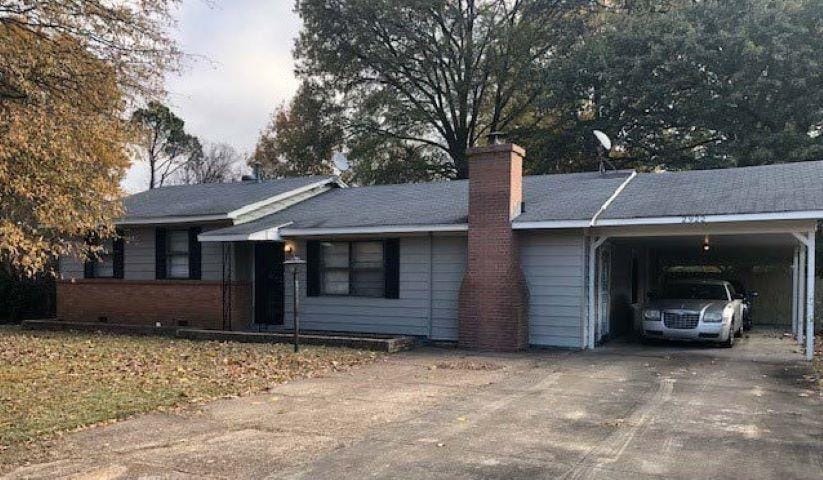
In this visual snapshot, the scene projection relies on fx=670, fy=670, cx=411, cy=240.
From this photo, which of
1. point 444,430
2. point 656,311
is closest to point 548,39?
point 656,311

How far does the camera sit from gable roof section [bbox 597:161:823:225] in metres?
10.9

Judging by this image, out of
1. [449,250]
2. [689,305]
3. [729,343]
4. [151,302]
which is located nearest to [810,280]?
[689,305]

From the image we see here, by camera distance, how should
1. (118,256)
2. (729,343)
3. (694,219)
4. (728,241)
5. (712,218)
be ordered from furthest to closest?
1. (118,256)
2. (728,241)
3. (729,343)
4. (694,219)
5. (712,218)

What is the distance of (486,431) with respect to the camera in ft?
21.6

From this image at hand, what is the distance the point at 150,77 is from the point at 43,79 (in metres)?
1.66

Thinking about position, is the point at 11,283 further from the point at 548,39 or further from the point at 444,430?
the point at 548,39

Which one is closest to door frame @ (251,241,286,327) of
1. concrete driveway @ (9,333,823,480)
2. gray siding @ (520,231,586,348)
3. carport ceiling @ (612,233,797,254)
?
gray siding @ (520,231,586,348)

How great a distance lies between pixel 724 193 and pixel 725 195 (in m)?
0.21

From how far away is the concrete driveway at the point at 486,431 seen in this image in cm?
537

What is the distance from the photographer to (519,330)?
12.7 m

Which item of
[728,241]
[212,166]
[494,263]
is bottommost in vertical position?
[494,263]

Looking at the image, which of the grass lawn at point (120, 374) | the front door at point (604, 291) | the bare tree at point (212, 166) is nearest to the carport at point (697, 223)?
the front door at point (604, 291)

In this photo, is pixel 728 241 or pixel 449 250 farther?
pixel 728 241

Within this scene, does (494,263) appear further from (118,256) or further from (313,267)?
(118,256)
